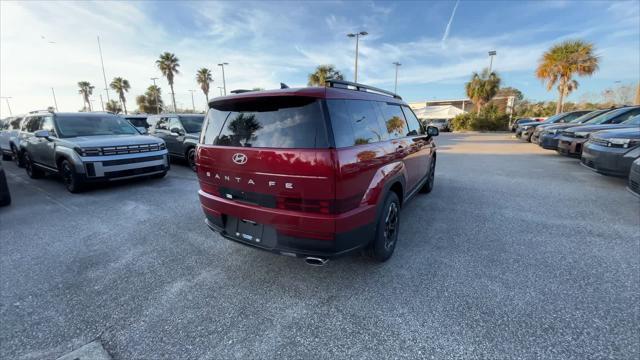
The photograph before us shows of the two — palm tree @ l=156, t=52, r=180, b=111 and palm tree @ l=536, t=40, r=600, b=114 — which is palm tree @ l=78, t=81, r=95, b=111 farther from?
palm tree @ l=536, t=40, r=600, b=114

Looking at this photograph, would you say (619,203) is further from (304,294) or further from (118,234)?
(118,234)

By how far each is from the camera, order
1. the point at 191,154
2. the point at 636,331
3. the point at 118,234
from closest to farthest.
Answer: the point at 636,331 → the point at 118,234 → the point at 191,154

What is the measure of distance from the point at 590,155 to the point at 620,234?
3223 mm

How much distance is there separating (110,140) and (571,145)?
12346mm

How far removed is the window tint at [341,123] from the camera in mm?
2268

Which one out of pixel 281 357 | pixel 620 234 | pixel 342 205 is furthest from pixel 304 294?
pixel 620 234

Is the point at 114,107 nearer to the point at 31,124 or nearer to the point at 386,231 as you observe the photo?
the point at 31,124

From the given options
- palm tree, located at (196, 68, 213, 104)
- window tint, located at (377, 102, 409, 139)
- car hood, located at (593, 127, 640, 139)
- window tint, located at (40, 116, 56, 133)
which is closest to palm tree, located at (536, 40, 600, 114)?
car hood, located at (593, 127, 640, 139)

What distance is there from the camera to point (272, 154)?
7.66 feet

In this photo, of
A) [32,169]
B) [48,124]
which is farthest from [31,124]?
[48,124]

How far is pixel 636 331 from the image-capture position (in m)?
2.05

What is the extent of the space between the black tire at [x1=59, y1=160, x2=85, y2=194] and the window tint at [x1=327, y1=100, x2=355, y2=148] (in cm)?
586

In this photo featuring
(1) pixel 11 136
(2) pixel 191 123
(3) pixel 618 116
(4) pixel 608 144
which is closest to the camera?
(4) pixel 608 144

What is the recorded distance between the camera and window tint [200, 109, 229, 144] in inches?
112
